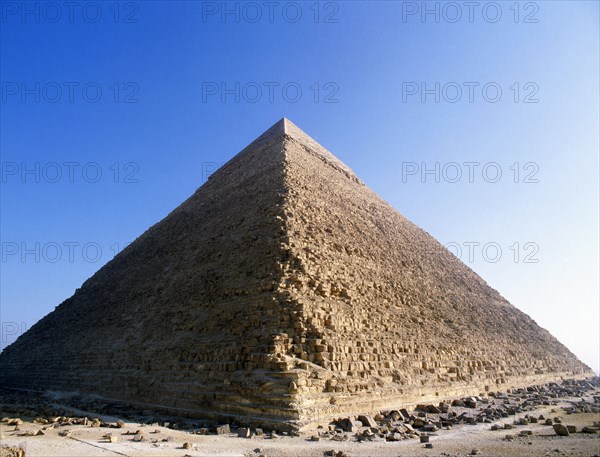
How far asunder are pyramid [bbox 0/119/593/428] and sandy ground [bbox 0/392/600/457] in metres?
1.05

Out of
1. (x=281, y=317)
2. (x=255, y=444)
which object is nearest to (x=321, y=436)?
(x=255, y=444)

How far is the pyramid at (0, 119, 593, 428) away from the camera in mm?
9469

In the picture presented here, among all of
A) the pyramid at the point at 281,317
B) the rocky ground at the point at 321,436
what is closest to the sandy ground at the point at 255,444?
the rocky ground at the point at 321,436

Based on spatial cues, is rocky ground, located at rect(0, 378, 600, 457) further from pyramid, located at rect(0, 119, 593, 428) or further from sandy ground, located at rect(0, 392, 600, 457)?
pyramid, located at rect(0, 119, 593, 428)

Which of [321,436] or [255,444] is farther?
[321,436]

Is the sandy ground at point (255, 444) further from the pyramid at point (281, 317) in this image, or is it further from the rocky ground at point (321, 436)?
the pyramid at point (281, 317)

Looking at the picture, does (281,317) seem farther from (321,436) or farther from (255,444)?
(255,444)

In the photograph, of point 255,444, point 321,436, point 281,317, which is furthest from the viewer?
point 281,317

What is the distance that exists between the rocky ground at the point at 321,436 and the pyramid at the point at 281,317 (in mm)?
507

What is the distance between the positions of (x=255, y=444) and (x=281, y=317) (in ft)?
10.9

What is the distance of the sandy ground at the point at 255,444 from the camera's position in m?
6.40

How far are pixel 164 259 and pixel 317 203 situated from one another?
7577 mm

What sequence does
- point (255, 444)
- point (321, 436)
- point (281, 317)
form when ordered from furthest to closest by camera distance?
point (281, 317) < point (321, 436) < point (255, 444)

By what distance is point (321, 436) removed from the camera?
25.8 ft
